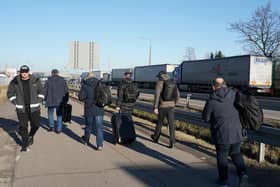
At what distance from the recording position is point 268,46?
2452 inches

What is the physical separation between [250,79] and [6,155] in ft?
92.4

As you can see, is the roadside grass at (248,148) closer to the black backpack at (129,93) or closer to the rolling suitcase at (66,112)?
the black backpack at (129,93)

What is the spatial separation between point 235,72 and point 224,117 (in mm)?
30469

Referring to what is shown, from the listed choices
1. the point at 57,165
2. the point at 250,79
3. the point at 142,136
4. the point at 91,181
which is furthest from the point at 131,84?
the point at 250,79

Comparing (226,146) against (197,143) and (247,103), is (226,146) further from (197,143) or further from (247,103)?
(197,143)

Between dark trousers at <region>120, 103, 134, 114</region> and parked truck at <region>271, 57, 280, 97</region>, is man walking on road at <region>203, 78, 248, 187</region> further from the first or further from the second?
parked truck at <region>271, 57, 280, 97</region>

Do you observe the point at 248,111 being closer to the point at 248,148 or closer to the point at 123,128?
the point at 248,148

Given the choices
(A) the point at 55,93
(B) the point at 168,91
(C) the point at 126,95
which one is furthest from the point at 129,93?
(A) the point at 55,93

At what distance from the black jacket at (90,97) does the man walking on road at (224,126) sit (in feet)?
11.1

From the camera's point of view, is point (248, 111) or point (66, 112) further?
point (66, 112)

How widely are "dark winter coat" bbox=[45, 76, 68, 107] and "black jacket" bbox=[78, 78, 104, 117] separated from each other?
2627 mm

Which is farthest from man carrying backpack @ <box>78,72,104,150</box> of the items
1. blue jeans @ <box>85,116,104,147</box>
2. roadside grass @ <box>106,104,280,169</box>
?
roadside grass @ <box>106,104,280,169</box>

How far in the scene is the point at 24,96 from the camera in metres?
8.54

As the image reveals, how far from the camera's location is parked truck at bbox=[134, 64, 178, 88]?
171 feet
